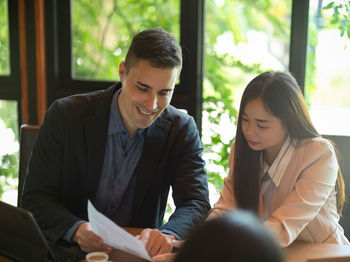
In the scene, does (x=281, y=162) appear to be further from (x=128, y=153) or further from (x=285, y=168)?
(x=128, y=153)

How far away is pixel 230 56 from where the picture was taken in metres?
2.55

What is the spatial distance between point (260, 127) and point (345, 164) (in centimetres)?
40

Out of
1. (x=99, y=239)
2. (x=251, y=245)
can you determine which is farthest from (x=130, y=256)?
(x=251, y=245)

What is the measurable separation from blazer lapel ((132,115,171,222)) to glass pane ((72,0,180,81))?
1.02 meters

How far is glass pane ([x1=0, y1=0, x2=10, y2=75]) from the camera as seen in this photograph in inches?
113

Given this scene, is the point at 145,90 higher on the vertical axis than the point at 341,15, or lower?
lower

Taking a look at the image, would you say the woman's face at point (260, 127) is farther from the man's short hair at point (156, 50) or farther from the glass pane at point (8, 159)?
the glass pane at point (8, 159)

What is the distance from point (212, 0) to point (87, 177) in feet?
4.44

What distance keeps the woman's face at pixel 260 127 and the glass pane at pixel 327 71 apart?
2.60ft

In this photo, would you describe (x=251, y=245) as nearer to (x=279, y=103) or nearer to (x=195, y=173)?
(x=279, y=103)

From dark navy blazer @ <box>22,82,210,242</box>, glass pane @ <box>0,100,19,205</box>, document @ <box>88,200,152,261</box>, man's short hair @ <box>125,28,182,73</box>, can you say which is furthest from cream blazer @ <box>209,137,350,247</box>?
glass pane @ <box>0,100,19,205</box>

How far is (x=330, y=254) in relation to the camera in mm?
1328

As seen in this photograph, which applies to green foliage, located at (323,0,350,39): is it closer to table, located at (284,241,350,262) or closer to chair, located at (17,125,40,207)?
table, located at (284,241,350,262)

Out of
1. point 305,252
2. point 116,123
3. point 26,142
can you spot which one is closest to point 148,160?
point 116,123
